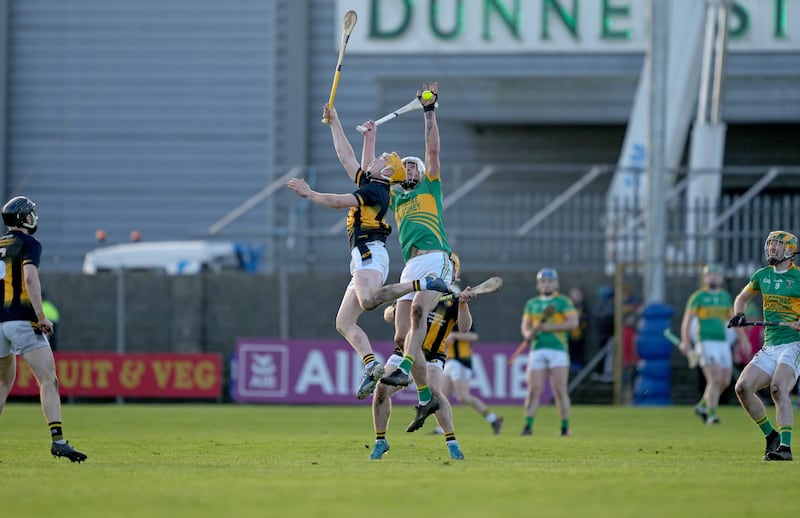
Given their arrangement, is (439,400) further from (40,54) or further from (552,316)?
(40,54)

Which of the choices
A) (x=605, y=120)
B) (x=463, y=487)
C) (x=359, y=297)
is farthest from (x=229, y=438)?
(x=605, y=120)

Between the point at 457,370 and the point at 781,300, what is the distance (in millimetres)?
7837

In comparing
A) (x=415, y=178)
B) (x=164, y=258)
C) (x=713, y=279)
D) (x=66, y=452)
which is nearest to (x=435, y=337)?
(x=415, y=178)

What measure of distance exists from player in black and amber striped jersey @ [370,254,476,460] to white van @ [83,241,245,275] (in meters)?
15.7

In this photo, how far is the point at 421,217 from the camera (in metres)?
13.3

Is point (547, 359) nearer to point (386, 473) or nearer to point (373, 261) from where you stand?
point (373, 261)

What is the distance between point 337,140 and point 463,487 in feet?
15.8

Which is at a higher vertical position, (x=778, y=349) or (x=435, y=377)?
(x=778, y=349)

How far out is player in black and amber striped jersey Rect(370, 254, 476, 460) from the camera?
13.1 m

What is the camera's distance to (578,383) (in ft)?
93.5

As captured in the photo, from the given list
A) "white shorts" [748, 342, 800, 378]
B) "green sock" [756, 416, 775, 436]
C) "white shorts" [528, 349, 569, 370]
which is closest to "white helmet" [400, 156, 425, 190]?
"white shorts" [748, 342, 800, 378]

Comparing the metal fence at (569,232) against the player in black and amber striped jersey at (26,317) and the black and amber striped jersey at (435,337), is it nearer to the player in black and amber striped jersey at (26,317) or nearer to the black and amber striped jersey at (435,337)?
the black and amber striped jersey at (435,337)

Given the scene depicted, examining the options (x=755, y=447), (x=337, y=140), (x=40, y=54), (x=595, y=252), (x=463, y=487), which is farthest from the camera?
(x=40, y=54)

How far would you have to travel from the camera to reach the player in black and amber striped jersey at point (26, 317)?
1245cm
